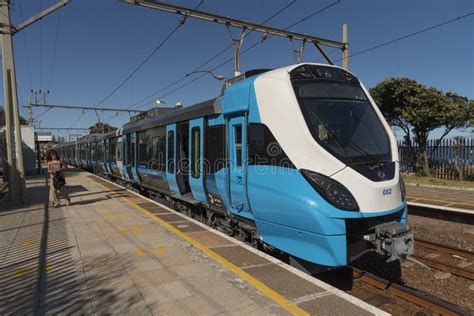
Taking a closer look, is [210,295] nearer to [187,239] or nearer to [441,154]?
[187,239]

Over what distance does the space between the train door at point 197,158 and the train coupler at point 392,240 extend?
387 cm

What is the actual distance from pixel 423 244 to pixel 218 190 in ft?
15.2

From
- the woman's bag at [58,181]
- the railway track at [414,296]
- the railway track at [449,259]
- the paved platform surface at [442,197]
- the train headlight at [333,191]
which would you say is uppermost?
the train headlight at [333,191]

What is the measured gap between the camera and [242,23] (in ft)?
40.2

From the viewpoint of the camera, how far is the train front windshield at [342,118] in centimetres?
514

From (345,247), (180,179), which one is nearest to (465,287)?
(345,247)

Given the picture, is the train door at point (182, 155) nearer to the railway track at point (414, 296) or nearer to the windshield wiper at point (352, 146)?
the windshield wiper at point (352, 146)

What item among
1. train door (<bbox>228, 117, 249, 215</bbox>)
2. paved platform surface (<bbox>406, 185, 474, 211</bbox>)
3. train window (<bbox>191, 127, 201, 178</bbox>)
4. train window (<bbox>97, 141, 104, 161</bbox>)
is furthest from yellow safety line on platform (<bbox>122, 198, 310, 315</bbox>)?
train window (<bbox>97, 141, 104, 161</bbox>)

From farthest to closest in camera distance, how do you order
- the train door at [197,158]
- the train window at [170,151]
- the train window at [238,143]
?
the train window at [170,151]
the train door at [197,158]
the train window at [238,143]

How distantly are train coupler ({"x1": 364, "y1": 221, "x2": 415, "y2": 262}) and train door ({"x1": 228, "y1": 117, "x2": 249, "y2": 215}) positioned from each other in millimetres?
2036

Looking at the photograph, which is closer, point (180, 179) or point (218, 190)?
point (218, 190)

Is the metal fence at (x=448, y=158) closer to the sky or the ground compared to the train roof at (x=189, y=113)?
closer to the ground

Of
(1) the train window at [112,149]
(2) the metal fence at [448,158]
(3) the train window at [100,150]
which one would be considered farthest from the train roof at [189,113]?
(2) the metal fence at [448,158]

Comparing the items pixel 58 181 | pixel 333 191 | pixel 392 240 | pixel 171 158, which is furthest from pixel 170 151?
pixel 392 240
